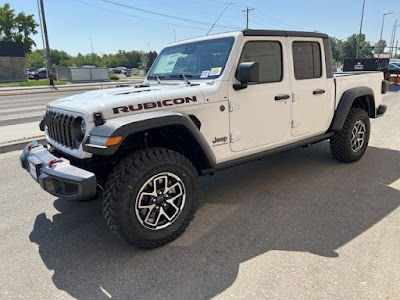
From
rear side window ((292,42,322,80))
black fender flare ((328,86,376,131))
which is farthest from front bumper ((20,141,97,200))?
black fender flare ((328,86,376,131))

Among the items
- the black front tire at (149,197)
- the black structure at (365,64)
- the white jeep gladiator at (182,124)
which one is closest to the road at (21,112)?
the white jeep gladiator at (182,124)

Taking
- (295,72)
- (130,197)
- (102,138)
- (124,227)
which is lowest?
(124,227)

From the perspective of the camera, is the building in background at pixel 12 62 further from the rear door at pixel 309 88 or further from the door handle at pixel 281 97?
the door handle at pixel 281 97

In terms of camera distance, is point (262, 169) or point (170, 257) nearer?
point (170, 257)

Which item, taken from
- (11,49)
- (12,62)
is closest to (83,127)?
(11,49)

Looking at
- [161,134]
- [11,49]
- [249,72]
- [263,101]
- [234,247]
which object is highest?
[11,49]

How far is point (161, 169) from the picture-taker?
2791mm

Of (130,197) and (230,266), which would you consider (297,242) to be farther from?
(130,197)

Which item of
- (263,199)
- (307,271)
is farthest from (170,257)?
(263,199)

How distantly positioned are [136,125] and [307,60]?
2.64 meters

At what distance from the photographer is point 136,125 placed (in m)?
2.61

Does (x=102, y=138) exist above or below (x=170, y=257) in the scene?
above

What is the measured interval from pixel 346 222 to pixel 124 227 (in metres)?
2.19

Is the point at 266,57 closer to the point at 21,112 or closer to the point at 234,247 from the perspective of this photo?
the point at 234,247
